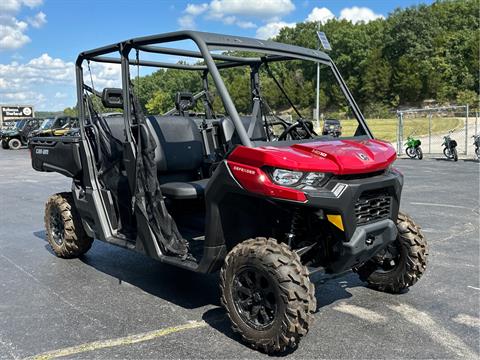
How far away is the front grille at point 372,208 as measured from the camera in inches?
137

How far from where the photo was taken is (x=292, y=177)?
3.28m

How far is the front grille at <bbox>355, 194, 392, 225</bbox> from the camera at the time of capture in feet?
11.4

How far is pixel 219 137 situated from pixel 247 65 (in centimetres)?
125

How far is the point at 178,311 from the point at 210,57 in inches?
79.8

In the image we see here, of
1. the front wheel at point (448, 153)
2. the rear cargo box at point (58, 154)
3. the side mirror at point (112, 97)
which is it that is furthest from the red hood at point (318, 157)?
the front wheel at point (448, 153)

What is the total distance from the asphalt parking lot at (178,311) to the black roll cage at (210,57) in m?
1.42

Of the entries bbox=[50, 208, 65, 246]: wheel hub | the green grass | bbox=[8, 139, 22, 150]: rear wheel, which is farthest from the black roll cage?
bbox=[8, 139, 22, 150]: rear wheel

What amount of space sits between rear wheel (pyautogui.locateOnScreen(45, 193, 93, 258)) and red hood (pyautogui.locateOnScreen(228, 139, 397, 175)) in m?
2.76

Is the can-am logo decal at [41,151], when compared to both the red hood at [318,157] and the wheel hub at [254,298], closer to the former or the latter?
the red hood at [318,157]

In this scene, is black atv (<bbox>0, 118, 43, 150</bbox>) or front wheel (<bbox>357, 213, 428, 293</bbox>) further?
black atv (<bbox>0, 118, 43, 150</bbox>)

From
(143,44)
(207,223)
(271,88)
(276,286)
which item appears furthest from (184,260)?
(271,88)

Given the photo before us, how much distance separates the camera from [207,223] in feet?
12.1

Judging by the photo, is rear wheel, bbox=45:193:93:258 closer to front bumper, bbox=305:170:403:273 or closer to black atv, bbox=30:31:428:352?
black atv, bbox=30:31:428:352

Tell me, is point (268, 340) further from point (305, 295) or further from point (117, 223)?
point (117, 223)
